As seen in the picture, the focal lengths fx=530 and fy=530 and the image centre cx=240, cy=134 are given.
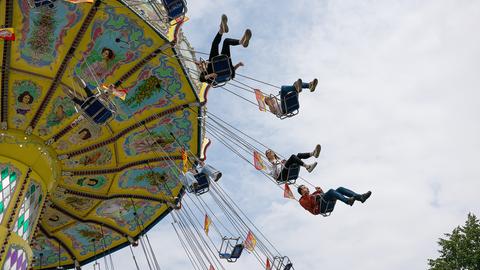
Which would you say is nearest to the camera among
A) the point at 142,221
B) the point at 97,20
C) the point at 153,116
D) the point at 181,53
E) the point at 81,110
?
the point at 81,110

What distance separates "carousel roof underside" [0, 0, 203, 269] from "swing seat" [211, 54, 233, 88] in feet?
2.40

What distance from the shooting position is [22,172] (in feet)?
36.5

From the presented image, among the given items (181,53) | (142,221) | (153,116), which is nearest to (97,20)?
(181,53)

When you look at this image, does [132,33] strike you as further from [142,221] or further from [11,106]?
[142,221]

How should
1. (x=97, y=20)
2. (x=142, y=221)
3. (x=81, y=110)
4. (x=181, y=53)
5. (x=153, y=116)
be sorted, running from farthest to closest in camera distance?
(x=142, y=221)
(x=153, y=116)
(x=181, y=53)
(x=97, y=20)
(x=81, y=110)

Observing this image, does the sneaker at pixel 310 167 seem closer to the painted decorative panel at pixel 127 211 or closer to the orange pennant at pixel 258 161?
the orange pennant at pixel 258 161

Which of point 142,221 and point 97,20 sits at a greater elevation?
point 142,221

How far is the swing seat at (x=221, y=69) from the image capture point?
10500 mm

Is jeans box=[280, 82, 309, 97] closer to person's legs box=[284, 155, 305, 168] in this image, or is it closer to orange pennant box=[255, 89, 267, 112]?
orange pennant box=[255, 89, 267, 112]

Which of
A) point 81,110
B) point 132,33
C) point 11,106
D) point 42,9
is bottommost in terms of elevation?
point 81,110

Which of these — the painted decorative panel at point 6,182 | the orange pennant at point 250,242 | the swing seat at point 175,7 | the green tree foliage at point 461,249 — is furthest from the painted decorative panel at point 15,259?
the green tree foliage at point 461,249

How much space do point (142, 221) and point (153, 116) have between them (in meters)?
3.97

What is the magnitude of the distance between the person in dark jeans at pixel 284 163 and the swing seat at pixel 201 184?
1.60m

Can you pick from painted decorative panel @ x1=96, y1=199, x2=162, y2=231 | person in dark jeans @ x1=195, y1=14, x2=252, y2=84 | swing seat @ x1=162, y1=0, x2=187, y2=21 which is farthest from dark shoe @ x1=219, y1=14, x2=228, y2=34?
painted decorative panel @ x1=96, y1=199, x2=162, y2=231
